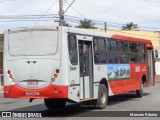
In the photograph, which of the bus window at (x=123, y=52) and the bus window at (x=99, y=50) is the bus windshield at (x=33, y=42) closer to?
the bus window at (x=99, y=50)

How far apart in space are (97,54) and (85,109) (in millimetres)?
2179

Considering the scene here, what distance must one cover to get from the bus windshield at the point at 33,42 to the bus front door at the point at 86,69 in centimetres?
129

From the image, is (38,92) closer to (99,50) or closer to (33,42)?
(33,42)

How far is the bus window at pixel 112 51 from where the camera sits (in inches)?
680

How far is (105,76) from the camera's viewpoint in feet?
54.6

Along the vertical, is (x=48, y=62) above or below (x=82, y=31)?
below

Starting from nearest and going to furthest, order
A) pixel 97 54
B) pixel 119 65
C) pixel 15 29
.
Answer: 1. pixel 15 29
2. pixel 97 54
3. pixel 119 65

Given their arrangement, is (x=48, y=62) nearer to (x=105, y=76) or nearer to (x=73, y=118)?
(x=73, y=118)

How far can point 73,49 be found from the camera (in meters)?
14.2

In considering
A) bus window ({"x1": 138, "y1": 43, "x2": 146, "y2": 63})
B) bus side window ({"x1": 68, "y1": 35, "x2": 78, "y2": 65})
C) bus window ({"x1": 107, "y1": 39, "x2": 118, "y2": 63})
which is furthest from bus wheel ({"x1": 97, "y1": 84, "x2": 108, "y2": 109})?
bus window ({"x1": 138, "y1": 43, "x2": 146, "y2": 63})

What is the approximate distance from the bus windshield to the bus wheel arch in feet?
10.3

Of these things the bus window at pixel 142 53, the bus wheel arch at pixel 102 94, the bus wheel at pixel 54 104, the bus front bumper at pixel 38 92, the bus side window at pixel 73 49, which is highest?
the bus side window at pixel 73 49

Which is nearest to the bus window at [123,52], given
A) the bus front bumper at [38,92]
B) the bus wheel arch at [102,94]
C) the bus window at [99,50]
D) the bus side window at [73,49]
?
the bus window at [99,50]

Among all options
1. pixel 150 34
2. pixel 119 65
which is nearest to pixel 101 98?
pixel 119 65
